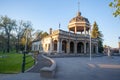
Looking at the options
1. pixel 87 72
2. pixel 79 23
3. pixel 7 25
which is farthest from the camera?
pixel 7 25

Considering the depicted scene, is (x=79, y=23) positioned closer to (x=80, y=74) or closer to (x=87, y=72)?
(x=87, y=72)

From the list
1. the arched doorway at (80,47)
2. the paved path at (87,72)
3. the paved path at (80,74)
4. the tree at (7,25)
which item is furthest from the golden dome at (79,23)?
the paved path at (80,74)

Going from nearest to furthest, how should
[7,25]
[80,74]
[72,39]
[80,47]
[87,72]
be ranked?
1. [80,74]
2. [87,72]
3. [72,39]
4. [80,47]
5. [7,25]

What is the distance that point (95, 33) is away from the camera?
87.4m

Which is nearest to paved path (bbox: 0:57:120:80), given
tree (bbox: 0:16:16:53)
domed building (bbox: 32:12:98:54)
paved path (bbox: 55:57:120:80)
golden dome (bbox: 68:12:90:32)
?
paved path (bbox: 55:57:120:80)

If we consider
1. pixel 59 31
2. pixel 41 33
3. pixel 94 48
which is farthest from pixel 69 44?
pixel 41 33

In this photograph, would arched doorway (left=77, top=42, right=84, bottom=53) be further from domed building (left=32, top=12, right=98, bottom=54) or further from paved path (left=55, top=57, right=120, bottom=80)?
paved path (left=55, top=57, right=120, bottom=80)

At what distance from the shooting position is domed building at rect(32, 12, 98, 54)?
50.2 meters

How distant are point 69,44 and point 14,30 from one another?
39.0m

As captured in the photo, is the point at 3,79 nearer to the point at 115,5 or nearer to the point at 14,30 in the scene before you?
the point at 115,5

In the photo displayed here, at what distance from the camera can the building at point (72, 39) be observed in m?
50.2

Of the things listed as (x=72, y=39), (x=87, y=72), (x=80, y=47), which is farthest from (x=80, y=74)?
(x=80, y=47)

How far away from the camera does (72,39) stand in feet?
178

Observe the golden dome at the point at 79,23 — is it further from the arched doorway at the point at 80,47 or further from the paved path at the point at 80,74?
the paved path at the point at 80,74
